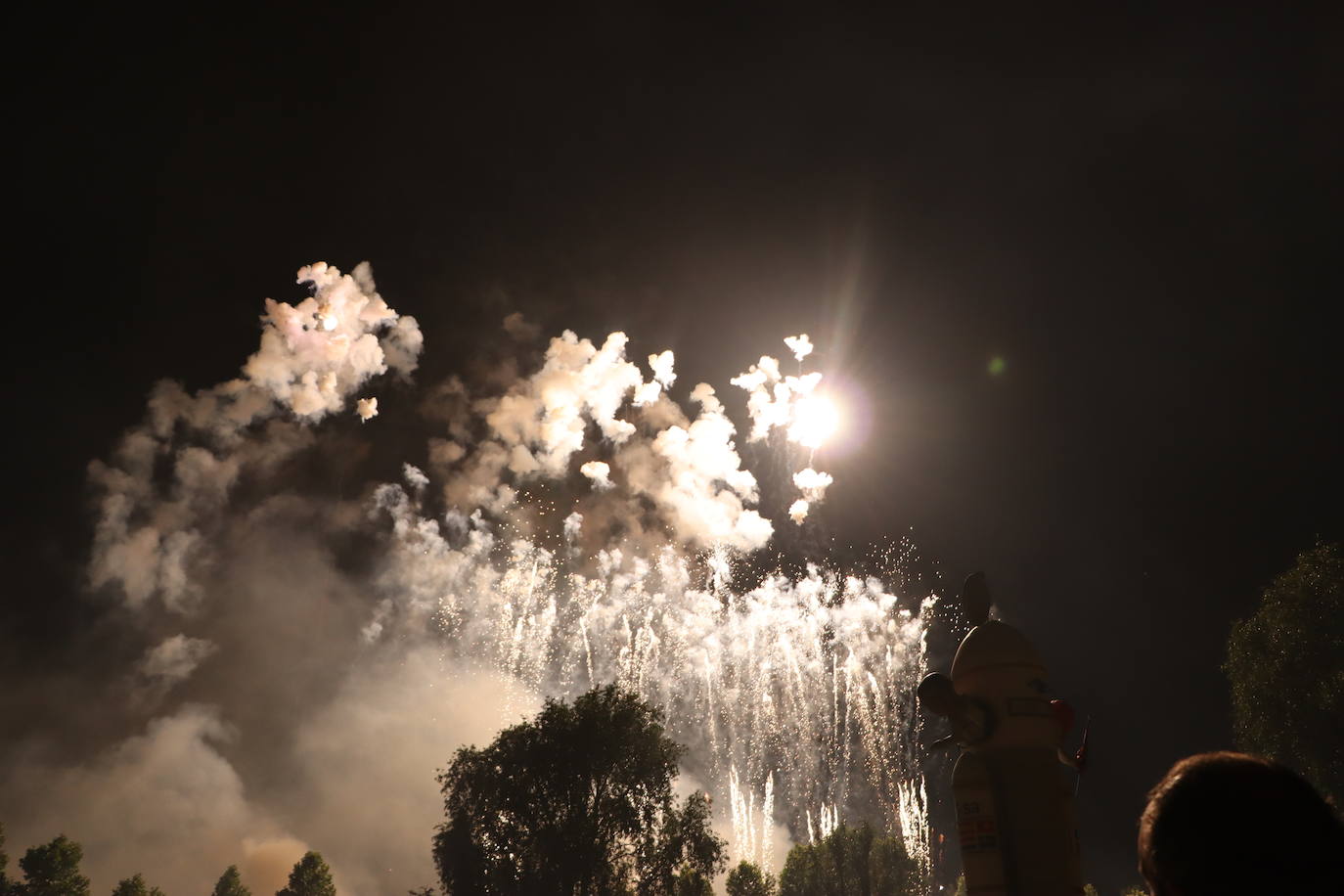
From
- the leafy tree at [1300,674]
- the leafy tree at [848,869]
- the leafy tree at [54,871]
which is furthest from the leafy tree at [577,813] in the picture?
Answer: the leafy tree at [54,871]

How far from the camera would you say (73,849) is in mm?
73000

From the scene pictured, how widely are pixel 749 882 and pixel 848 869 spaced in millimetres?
9585

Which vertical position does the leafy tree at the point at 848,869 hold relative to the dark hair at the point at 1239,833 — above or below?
above

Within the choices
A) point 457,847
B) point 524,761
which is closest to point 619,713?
point 524,761

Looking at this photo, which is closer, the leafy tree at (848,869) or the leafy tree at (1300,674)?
the leafy tree at (1300,674)

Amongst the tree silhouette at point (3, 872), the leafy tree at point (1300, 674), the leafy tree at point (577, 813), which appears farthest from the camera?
the tree silhouette at point (3, 872)

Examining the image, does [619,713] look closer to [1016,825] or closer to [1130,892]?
[1016,825]

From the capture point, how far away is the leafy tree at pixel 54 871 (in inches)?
2771

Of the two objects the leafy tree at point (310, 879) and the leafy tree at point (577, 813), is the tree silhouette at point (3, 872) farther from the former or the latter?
the leafy tree at point (577, 813)

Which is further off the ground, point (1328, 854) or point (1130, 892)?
point (1130, 892)

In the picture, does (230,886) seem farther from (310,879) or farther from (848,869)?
(848,869)

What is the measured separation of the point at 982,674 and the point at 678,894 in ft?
180

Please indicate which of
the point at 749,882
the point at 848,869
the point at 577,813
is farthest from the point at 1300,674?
the point at 749,882

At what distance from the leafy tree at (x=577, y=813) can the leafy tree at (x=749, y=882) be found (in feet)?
134
